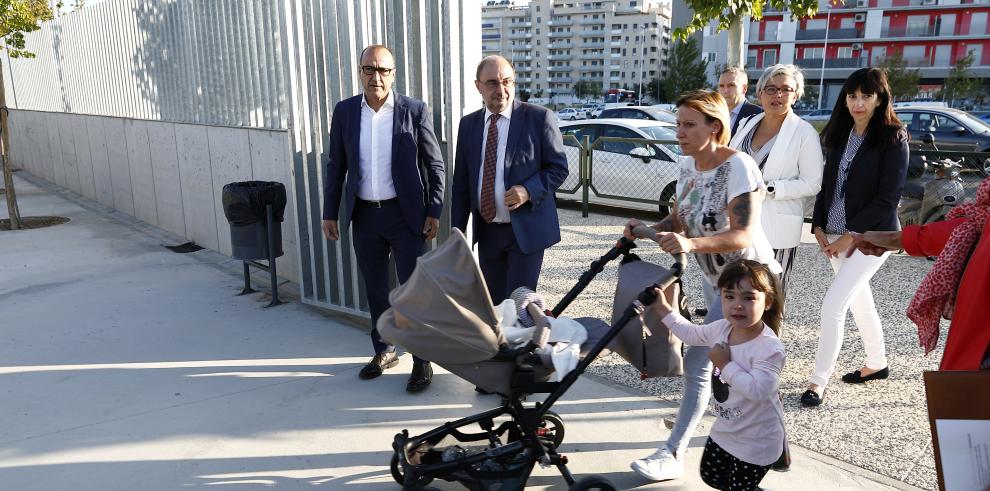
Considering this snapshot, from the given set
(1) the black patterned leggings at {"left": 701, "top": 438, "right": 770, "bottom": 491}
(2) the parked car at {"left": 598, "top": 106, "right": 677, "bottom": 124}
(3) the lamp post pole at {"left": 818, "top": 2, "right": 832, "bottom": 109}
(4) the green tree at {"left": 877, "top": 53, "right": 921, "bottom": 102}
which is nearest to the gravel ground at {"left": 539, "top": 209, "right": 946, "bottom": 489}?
(1) the black patterned leggings at {"left": 701, "top": 438, "right": 770, "bottom": 491}

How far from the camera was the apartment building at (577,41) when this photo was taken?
134000 mm

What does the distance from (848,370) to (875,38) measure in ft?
237

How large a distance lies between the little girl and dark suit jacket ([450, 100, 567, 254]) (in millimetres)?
1281

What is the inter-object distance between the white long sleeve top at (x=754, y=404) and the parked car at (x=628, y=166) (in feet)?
23.6

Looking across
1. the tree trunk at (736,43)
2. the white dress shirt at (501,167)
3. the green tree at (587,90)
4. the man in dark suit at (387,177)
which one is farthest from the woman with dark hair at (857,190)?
the green tree at (587,90)

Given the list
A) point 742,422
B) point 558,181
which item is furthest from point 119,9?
point 742,422

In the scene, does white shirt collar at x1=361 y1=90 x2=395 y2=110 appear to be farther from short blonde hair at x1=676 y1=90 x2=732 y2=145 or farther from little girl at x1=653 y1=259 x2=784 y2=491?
little girl at x1=653 y1=259 x2=784 y2=491

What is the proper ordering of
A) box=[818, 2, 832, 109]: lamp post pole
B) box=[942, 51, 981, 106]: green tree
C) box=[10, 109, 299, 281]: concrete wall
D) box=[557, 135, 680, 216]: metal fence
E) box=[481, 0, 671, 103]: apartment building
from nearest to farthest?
1. box=[10, 109, 299, 281]: concrete wall
2. box=[557, 135, 680, 216]: metal fence
3. box=[942, 51, 981, 106]: green tree
4. box=[818, 2, 832, 109]: lamp post pole
5. box=[481, 0, 671, 103]: apartment building

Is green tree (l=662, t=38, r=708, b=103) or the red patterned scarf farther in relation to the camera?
green tree (l=662, t=38, r=708, b=103)

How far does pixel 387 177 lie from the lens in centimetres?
445

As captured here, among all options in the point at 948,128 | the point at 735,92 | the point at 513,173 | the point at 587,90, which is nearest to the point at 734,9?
the point at 735,92

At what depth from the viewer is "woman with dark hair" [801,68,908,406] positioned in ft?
12.6

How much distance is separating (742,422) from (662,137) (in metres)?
8.47

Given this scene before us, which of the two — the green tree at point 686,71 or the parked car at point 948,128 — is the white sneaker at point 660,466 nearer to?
the parked car at point 948,128
